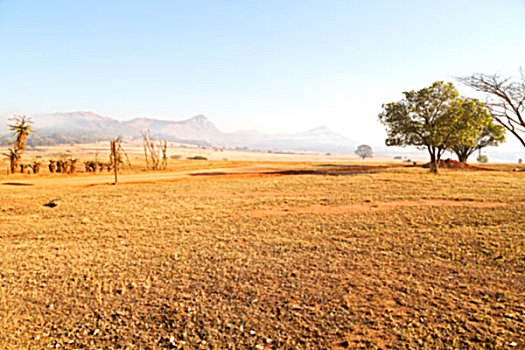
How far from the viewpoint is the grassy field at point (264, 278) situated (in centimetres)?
431

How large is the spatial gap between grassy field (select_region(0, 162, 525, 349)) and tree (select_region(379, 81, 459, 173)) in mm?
17969

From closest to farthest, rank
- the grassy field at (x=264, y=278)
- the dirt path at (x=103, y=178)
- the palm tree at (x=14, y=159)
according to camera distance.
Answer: the grassy field at (x=264, y=278), the dirt path at (x=103, y=178), the palm tree at (x=14, y=159)

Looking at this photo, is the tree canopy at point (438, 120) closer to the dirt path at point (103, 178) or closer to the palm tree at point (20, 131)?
the dirt path at point (103, 178)

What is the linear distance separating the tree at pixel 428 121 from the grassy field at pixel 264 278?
18.0 m

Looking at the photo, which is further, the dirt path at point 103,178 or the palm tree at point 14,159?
the palm tree at point 14,159

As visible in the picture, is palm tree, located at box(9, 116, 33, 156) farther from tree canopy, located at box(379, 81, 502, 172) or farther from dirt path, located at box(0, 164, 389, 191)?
tree canopy, located at box(379, 81, 502, 172)

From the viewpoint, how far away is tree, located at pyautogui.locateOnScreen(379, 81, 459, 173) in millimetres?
28000

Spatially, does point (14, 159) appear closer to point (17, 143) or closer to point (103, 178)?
point (17, 143)

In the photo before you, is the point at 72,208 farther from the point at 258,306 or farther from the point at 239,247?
the point at 258,306

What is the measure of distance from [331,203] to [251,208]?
12.6ft

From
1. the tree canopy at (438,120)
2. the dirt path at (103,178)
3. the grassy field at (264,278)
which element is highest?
the tree canopy at (438,120)

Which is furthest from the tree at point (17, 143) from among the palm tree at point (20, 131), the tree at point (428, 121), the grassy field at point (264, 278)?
the tree at point (428, 121)

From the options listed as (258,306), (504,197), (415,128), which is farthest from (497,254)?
(415,128)

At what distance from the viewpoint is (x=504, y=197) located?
1464 centimetres
